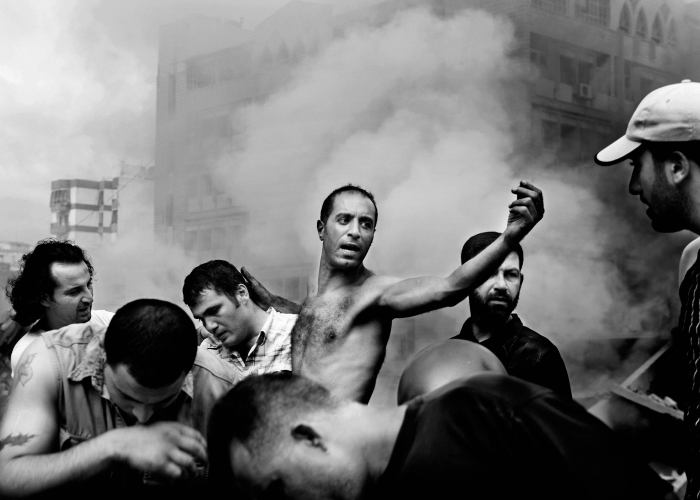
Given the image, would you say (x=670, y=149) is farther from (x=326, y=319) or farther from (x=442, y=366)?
(x=326, y=319)

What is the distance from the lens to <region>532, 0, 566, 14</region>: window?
968 centimetres

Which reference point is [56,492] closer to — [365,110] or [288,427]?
[288,427]

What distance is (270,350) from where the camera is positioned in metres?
3.47

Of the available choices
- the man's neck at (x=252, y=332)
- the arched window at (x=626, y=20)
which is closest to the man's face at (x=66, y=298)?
the man's neck at (x=252, y=332)

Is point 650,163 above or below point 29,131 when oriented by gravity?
below

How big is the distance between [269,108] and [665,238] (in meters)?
5.37

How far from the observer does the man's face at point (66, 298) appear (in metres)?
3.38

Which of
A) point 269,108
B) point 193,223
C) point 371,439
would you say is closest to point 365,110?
point 269,108

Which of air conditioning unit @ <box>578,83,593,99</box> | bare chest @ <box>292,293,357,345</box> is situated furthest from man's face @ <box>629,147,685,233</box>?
air conditioning unit @ <box>578,83,593,99</box>

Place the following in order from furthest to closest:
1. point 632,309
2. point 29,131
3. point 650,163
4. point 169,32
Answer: point 632,309
point 169,32
point 29,131
point 650,163

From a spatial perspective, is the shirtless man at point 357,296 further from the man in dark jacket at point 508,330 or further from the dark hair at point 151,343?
the dark hair at point 151,343

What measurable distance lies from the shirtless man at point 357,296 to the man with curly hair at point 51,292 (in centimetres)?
98

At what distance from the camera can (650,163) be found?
2.10 meters

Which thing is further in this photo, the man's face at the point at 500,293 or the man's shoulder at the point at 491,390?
the man's face at the point at 500,293
